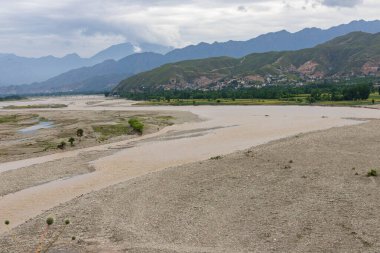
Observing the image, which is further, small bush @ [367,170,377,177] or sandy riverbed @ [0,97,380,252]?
small bush @ [367,170,377,177]

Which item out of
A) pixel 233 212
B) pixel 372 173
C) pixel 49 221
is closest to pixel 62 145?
pixel 49 221

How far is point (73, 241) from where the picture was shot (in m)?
23.6

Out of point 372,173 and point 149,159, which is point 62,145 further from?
point 372,173

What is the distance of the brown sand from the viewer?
22.3 m

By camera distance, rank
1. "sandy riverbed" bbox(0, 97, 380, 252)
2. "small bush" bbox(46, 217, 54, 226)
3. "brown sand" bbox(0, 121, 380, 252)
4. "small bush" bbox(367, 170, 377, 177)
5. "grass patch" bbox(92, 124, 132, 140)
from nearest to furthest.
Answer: "brown sand" bbox(0, 121, 380, 252) < "small bush" bbox(46, 217, 54, 226) < "sandy riverbed" bbox(0, 97, 380, 252) < "small bush" bbox(367, 170, 377, 177) < "grass patch" bbox(92, 124, 132, 140)

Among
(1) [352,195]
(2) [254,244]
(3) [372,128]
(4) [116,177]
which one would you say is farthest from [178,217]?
(3) [372,128]

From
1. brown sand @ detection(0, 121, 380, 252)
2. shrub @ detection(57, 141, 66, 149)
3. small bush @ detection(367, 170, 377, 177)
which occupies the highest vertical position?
small bush @ detection(367, 170, 377, 177)

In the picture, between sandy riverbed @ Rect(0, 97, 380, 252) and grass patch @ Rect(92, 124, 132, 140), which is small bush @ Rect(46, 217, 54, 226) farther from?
grass patch @ Rect(92, 124, 132, 140)

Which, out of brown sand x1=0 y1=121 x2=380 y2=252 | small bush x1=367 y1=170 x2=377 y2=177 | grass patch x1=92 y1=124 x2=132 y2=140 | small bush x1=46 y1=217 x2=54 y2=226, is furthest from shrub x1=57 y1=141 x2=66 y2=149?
small bush x1=367 y1=170 x2=377 y2=177

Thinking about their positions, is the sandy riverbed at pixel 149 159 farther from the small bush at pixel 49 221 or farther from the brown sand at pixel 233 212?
the small bush at pixel 49 221

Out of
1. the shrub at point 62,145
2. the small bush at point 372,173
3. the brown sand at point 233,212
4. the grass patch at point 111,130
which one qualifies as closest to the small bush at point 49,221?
the brown sand at point 233,212

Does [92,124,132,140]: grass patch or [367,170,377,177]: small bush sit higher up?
[367,170,377,177]: small bush

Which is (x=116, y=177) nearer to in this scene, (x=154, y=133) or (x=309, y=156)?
(x=309, y=156)

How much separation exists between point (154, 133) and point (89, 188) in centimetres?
4137
